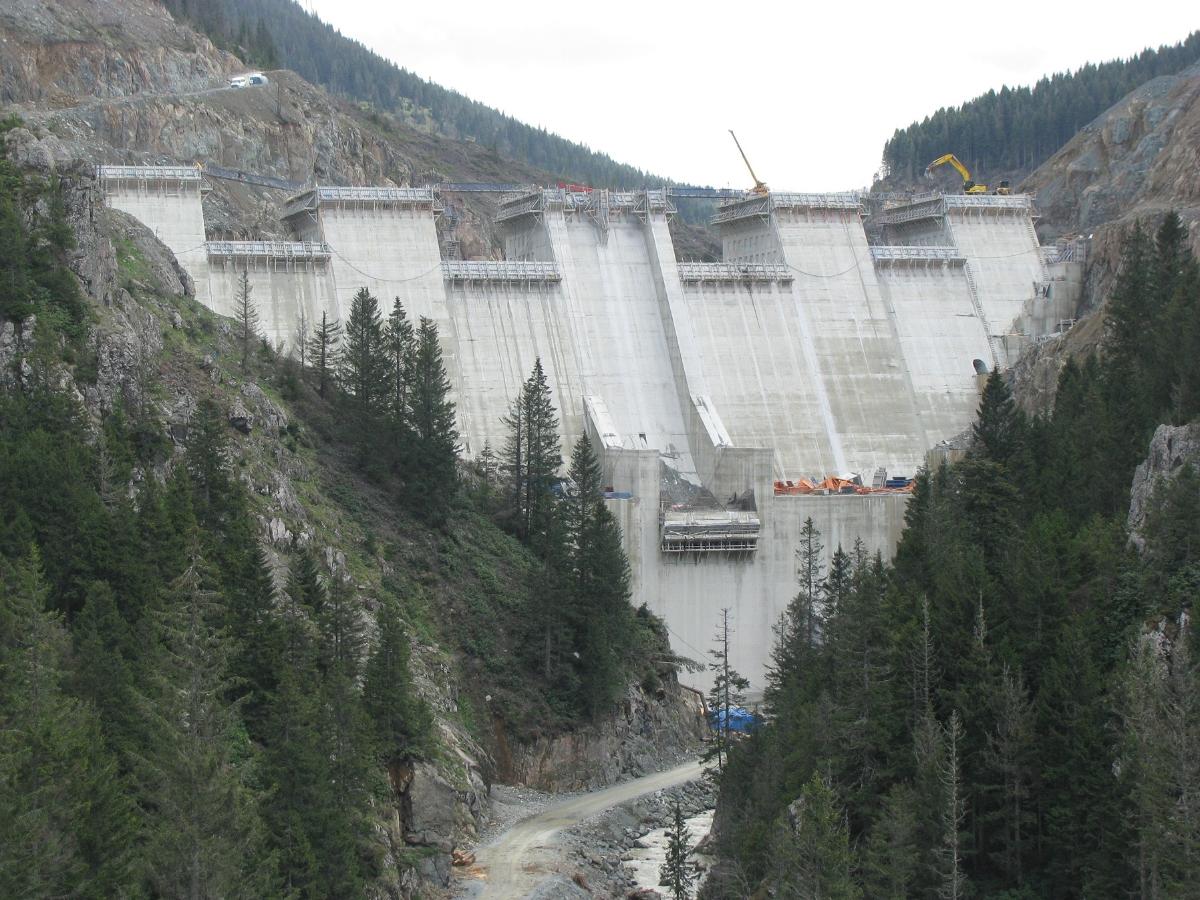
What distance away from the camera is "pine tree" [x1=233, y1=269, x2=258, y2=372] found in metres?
85.8

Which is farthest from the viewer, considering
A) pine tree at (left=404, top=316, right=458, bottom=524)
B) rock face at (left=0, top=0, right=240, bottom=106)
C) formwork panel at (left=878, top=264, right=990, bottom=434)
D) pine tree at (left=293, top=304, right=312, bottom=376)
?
rock face at (left=0, top=0, right=240, bottom=106)

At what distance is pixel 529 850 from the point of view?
6669 cm

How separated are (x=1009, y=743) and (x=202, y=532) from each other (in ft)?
86.4

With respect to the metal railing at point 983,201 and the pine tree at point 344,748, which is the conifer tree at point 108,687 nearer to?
the pine tree at point 344,748

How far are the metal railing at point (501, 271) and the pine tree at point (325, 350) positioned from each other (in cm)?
756

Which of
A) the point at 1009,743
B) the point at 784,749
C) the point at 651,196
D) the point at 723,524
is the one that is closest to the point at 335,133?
the point at 651,196

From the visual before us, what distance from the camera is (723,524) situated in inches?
3575

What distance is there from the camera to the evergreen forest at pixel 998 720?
4844 centimetres

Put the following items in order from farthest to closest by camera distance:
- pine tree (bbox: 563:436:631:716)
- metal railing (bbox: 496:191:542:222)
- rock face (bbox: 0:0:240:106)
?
rock face (bbox: 0:0:240:106)
metal railing (bbox: 496:191:542:222)
pine tree (bbox: 563:436:631:716)

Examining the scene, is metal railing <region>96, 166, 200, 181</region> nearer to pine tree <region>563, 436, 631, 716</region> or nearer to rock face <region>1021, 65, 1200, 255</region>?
pine tree <region>563, 436, 631, 716</region>

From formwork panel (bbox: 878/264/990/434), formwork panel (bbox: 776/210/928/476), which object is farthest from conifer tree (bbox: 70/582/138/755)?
formwork panel (bbox: 878/264/990/434)

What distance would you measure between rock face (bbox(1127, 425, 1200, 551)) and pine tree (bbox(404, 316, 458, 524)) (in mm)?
33085

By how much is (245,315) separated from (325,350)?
6.66 metres

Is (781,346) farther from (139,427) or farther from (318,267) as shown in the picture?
(139,427)
